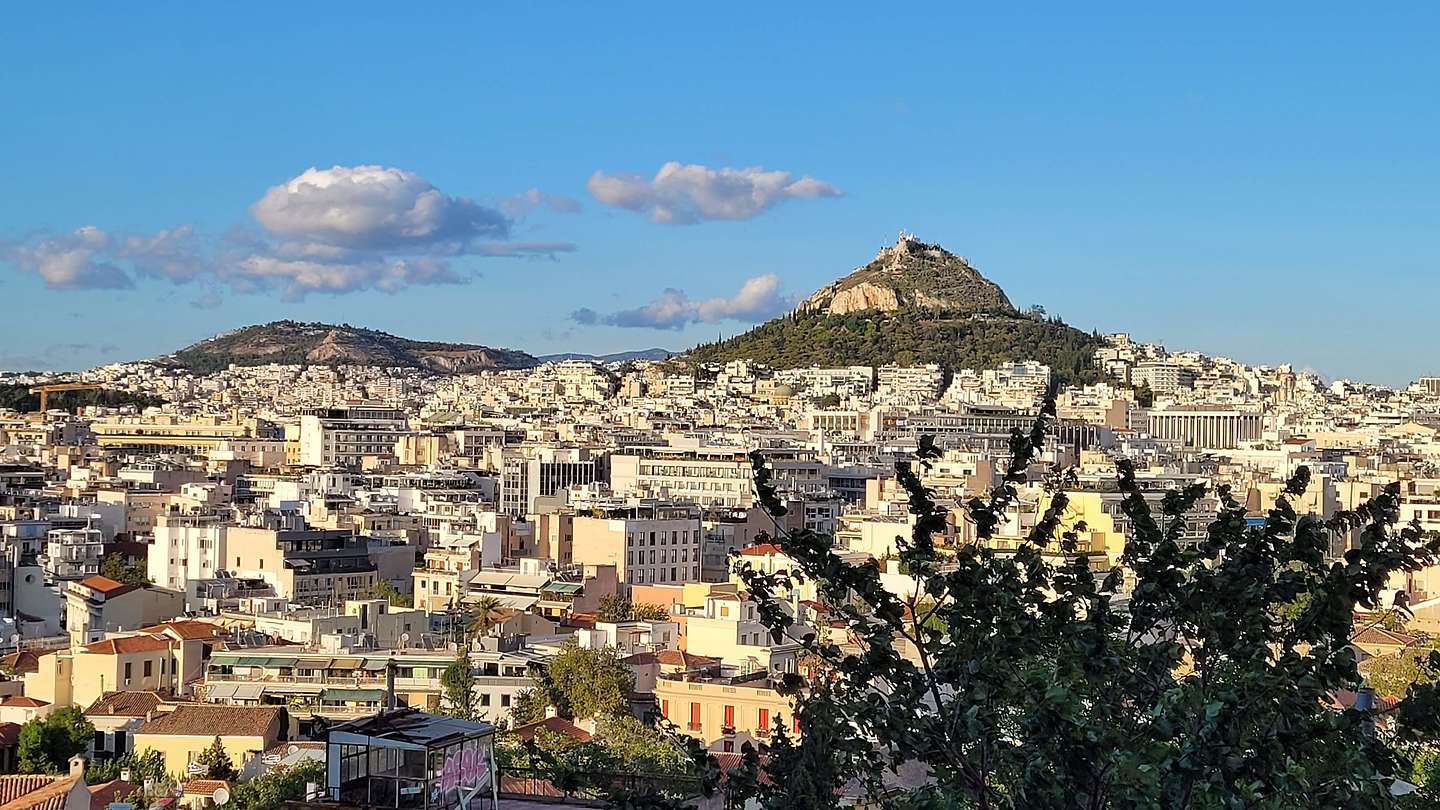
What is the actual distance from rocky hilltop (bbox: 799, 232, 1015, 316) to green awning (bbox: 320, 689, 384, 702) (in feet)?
373

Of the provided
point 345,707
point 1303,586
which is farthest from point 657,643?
point 1303,586

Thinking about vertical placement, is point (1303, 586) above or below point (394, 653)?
above

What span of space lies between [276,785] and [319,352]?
172m

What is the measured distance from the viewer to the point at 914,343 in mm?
126312

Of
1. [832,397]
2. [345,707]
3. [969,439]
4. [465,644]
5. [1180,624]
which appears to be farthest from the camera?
[832,397]

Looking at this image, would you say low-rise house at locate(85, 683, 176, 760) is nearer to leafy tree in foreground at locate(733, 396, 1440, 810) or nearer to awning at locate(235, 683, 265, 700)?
awning at locate(235, 683, 265, 700)

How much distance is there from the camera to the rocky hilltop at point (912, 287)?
138 meters

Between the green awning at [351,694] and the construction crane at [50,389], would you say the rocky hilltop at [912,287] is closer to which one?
the construction crane at [50,389]

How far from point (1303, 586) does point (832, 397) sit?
9725cm

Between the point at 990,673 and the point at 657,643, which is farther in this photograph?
the point at 657,643

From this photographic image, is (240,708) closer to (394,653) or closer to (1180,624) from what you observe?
(394,653)

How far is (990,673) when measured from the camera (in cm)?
612

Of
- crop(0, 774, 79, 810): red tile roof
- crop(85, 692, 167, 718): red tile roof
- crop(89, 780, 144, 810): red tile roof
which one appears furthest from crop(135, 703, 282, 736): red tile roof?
crop(0, 774, 79, 810): red tile roof

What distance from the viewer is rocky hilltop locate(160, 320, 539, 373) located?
18400 cm
